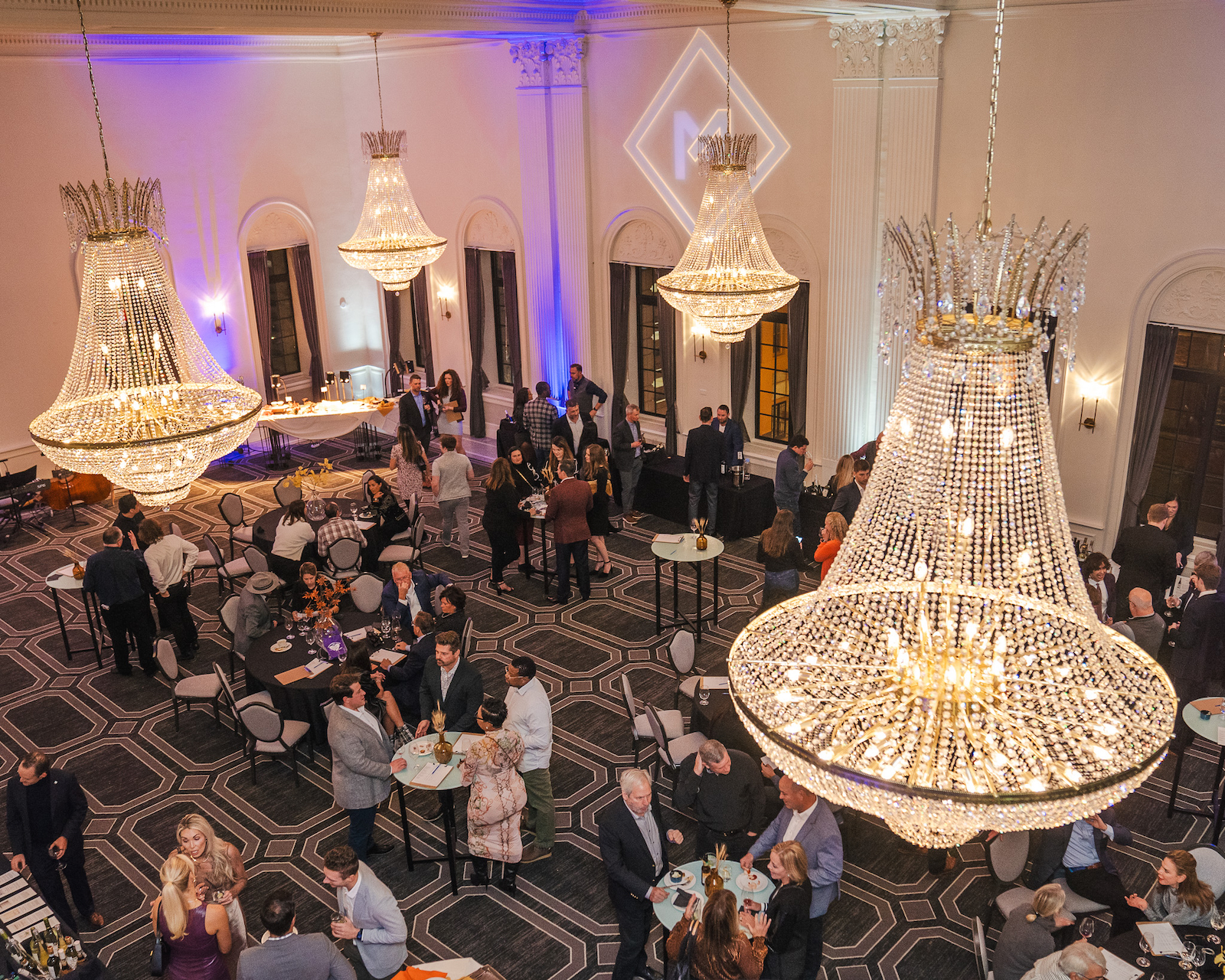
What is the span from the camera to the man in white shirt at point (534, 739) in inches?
247

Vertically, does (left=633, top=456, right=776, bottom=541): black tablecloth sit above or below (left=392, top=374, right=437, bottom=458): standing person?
below

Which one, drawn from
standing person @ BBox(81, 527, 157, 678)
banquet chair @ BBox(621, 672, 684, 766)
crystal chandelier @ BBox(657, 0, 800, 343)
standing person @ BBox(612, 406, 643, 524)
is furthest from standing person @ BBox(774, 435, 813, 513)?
standing person @ BBox(81, 527, 157, 678)

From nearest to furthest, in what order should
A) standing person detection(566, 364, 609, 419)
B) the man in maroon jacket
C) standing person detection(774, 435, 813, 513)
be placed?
the man in maroon jacket → standing person detection(774, 435, 813, 513) → standing person detection(566, 364, 609, 419)

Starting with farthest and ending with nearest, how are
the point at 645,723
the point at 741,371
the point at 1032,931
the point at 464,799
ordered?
1. the point at 741,371
2. the point at 464,799
3. the point at 645,723
4. the point at 1032,931

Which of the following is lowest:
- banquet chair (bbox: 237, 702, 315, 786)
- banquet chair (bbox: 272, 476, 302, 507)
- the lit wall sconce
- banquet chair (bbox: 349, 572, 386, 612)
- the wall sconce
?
banquet chair (bbox: 237, 702, 315, 786)

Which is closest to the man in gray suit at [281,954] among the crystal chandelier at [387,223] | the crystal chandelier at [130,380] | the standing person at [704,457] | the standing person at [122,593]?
the crystal chandelier at [130,380]

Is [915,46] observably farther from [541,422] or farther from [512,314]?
[512,314]

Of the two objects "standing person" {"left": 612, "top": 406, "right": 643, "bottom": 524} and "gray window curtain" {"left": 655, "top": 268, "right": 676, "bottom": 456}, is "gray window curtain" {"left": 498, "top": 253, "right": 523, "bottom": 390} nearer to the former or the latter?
"gray window curtain" {"left": 655, "top": 268, "right": 676, "bottom": 456}

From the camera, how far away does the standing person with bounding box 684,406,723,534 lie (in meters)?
10.7

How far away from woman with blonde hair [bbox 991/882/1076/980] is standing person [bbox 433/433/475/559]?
6.91 metres

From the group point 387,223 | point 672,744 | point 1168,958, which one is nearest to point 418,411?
point 387,223

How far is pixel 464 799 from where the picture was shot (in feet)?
23.7

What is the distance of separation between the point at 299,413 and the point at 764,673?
480 inches

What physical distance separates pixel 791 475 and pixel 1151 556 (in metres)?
3.44
